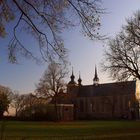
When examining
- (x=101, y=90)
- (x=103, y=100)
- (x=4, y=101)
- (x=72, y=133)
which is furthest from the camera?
(x=101, y=90)

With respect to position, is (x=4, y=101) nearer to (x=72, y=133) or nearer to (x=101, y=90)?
(x=72, y=133)

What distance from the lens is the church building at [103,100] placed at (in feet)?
349

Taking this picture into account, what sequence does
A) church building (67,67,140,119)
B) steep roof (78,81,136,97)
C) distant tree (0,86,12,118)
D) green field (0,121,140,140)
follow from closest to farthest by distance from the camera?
green field (0,121,140,140)
distant tree (0,86,12,118)
church building (67,67,140,119)
steep roof (78,81,136,97)

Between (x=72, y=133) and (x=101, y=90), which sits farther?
(x=101, y=90)

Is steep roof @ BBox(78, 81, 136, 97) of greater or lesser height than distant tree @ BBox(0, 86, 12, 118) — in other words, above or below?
above

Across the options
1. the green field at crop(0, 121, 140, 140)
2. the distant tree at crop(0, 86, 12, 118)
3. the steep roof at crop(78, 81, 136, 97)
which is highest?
the steep roof at crop(78, 81, 136, 97)

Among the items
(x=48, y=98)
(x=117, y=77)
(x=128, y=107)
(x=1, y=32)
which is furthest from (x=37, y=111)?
(x=1, y=32)

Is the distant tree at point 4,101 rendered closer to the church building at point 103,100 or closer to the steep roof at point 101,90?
the church building at point 103,100

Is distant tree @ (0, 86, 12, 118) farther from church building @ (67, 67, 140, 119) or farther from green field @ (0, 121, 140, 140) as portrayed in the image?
church building @ (67, 67, 140, 119)

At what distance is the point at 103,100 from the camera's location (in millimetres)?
116562

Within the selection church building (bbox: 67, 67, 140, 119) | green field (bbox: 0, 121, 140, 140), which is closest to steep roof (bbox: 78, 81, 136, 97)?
church building (bbox: 67, 67, 140, 119)

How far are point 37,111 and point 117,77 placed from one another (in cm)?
2935

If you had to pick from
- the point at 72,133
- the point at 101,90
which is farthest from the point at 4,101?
the point at 101,90

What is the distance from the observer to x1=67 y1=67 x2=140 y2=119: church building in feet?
349
